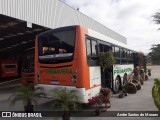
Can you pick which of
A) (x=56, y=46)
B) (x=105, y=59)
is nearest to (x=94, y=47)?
(x=105, y=59)

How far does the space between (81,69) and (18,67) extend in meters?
18.8

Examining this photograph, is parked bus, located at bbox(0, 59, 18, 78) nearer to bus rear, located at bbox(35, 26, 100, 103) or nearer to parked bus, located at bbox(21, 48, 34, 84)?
parked bus, located at bbox(21, 48, 34, 84)

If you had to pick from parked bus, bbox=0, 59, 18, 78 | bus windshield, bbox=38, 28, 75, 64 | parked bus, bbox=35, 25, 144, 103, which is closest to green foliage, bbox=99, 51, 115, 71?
parked bus, bbox=35, 25, 144, 103

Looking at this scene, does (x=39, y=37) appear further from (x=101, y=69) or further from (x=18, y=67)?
(x=18, y=67)

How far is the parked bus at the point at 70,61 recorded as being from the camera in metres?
8.88

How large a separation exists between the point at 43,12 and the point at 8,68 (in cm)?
801

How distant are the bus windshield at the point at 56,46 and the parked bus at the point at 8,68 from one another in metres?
14.5

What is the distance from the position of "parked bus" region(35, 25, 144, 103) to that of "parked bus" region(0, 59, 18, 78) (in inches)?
568

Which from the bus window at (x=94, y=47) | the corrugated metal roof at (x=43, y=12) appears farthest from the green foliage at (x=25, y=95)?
the corrugated metal roof at (x=43, y=12)

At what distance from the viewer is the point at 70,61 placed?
357 inches

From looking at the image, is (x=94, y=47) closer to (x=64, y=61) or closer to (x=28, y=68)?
(x=64, y=61)

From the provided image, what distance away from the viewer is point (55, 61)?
9.54 meters

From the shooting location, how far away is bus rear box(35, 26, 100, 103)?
885cm

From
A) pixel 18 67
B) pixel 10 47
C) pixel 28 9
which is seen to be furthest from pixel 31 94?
pixel 10 47
